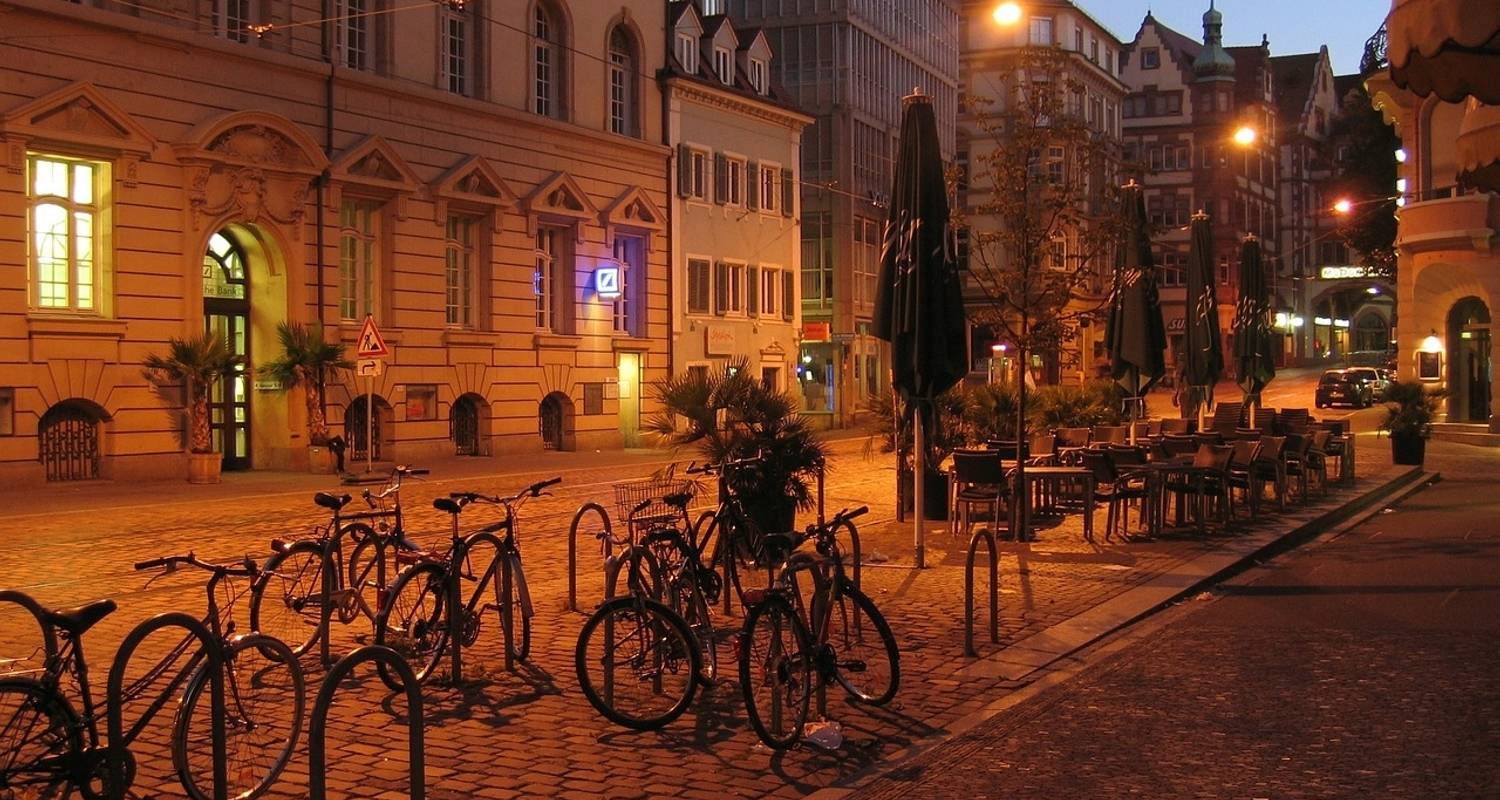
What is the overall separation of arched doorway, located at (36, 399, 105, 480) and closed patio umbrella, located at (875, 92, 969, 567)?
664 inches

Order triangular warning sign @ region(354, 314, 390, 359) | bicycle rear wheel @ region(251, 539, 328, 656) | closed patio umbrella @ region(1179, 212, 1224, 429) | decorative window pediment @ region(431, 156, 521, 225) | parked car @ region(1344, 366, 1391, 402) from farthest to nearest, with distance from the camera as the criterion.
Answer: parked car @ region(1344, 366, 1391, 402) → decorative window pediment @ region(431, 156, 521, 225) → triangular warning sign @ region(354, 314, 390, 359) → closed patio umbrella @ region(1179, 212, 1224, 429) → bicycle rear wheel @ region(251, 539, 328, 656)

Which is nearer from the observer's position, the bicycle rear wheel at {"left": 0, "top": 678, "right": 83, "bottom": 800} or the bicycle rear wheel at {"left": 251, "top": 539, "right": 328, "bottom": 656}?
the bicycle rear wheel at {"left": 0, "top": 678, "right": 83, "bottom": 800}

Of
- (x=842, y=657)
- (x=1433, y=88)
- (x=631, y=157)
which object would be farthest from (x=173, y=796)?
(x=631, y=157)

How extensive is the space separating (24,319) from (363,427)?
8605mm

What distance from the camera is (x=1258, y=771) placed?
6926 mm

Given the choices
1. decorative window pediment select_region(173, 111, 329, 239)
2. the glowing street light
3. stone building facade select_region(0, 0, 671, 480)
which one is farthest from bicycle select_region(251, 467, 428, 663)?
decorative window pediment select_region(173, 111, 329, 239)

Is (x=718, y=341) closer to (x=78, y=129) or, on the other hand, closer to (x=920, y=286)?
(x=78, y=129)

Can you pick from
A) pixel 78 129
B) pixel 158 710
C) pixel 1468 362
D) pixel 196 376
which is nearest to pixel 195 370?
pixel 196 376

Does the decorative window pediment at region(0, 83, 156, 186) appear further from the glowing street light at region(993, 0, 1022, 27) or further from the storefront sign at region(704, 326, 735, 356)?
the storefront sign at region(704, 326, 735, 356)

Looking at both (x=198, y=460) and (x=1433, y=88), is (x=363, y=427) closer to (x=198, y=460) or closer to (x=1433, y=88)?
(x=198, y=460)

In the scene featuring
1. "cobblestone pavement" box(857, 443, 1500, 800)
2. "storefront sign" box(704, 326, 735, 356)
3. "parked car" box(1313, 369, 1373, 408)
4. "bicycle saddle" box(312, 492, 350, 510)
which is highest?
"storefront sign" box(704, 326, 735, 356)

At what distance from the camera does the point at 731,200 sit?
4547 centimetres

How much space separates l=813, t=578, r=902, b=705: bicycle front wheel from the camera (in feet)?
26.4

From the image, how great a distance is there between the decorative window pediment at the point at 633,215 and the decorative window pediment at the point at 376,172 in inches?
285
